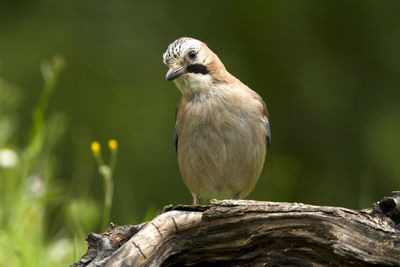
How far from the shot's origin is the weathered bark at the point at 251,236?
3.63 meters

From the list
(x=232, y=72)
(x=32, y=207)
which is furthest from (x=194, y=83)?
(x=232, y=72)

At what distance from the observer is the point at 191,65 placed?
5590mm

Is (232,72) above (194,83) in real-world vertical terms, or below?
above

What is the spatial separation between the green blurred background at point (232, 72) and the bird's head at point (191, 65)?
3387mm

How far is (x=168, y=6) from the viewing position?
9727 mm

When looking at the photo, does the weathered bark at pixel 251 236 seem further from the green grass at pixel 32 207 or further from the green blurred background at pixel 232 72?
the green blurred background at pixel 232 72

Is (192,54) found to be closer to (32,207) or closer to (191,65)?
(191,65)

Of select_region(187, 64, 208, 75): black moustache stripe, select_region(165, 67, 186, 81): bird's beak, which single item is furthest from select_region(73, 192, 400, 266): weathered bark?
select_region(187, 64, 208, 75): black moustache stripe

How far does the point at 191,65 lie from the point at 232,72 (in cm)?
404

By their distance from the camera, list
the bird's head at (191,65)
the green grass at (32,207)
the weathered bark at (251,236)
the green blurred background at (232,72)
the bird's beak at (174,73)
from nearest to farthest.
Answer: the weathered bark at (251,236), the green grass at (32,207), the bird's beak at (174,73), the bird's head at (191,65), the green blurred background at (232,72)

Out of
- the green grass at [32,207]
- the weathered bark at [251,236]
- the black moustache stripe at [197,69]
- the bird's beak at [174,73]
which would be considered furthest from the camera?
the black moustache stripe at [197,69]

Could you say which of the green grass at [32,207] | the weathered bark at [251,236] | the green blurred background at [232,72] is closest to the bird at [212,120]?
the green grass at [32,207]

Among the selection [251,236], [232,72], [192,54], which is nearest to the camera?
[251,236]

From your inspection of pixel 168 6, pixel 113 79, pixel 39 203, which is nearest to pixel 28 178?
pixel 39 203
